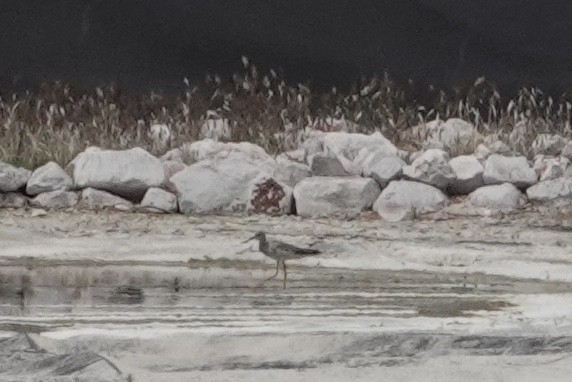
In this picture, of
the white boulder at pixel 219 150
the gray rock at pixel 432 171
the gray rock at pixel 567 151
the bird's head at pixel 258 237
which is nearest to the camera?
the bird's head at pixel 258 237

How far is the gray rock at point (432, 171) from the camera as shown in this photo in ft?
10.8

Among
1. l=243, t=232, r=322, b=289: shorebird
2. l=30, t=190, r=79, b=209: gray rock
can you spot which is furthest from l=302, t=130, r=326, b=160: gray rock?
l=243, t=232, r=322, b=289: shorebird

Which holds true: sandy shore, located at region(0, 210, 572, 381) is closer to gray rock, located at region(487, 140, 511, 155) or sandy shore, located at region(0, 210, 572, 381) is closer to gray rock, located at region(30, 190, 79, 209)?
gray rock, located at region(30, 190, 79, 209)

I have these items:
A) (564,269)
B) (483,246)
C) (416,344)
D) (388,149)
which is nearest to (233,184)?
(388,149)

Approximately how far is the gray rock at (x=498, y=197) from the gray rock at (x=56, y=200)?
1.17 meters

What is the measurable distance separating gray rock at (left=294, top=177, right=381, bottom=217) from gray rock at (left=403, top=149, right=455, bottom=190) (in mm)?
137

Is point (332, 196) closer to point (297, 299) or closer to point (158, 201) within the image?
point (158, 201)

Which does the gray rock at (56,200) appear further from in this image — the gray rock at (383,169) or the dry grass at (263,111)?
the gray rock at (383,169)

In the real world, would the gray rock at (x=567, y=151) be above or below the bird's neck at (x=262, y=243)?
above

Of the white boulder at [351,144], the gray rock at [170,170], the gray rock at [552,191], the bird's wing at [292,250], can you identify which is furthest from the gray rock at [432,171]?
the bird's wing at [292,250]

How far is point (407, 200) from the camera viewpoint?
10.6ft

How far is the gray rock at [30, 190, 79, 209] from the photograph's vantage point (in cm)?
319

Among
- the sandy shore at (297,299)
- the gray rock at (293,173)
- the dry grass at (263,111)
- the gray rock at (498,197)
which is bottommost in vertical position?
the sandy shore at (297,299)

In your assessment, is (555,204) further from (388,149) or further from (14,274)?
(14,274)
